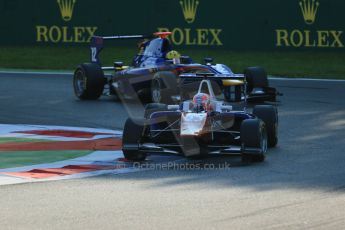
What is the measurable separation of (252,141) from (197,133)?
64cm

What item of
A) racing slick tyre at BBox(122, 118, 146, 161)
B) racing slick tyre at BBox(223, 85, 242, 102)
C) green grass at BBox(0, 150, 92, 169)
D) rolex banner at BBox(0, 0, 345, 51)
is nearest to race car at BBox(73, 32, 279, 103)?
racing slick tyre at BBox(223, 85, 242, 102)

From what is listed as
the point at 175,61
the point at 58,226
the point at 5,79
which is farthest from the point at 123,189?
the point at 5,79

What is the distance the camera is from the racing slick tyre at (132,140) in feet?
36.8

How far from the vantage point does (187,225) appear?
762cm

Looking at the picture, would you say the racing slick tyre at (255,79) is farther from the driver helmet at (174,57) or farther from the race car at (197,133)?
the race car at (197,133)

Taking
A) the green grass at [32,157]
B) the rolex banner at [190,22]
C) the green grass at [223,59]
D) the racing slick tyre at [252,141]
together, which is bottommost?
the green grass at [32,157]

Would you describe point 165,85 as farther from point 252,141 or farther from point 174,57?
point 252,141

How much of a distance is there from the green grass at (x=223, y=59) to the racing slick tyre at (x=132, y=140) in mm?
12808

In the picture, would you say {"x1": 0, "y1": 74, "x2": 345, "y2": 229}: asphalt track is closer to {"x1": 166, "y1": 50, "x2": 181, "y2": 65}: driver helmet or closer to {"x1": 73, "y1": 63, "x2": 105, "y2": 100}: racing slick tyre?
→ {"x1": 166, "y1": 50, "x2": 181, "y2": 65}: driver helmet

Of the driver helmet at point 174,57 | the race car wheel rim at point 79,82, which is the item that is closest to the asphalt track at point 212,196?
the driver helmet at point 174,57

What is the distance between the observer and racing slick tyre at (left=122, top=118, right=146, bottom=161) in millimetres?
11227

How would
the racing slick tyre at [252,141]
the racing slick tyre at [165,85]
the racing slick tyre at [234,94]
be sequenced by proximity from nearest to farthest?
the racing slick tyre at [252,141]
the racing slick tyre at [234,94]
the racing slick tyre at [165,85]

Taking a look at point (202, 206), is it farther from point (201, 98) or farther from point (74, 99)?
point (74, 99)

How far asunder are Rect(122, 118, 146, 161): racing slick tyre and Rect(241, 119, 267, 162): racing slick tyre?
48.3 inches
